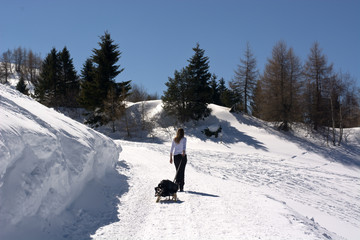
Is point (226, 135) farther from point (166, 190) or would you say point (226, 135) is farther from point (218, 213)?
point (218, 213)

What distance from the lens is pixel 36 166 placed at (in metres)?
4.48

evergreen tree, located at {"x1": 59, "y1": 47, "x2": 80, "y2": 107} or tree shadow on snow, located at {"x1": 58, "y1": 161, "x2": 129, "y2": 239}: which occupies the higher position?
evergreen tree, located at {"x1": 59, "y1": 47, "x2": 80, "y2": 107}

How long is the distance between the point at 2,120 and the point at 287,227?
17.8 ft

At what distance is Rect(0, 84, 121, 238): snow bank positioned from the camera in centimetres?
381

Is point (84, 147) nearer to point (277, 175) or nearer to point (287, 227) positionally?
point (287, 227)

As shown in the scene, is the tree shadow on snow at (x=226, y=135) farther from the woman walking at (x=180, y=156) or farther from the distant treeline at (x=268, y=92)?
the woman walking at (x=180, y=156)

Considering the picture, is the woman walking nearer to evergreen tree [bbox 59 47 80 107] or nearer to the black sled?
the black sled

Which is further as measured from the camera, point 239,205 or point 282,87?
point 282,87

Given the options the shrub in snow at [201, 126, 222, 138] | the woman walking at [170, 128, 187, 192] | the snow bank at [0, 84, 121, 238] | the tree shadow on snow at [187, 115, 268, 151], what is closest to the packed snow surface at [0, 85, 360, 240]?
the snow bank at [0, 84, 121, 238]

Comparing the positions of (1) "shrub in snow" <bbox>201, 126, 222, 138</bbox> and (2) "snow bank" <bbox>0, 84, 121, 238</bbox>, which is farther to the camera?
(1) "shrub in snow" <bbox>201, 126, 222, 138</bbox>

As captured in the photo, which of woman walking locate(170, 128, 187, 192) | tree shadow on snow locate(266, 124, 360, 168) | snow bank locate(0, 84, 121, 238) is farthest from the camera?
tree shadow on snow locate(266, 124, 360, 168)

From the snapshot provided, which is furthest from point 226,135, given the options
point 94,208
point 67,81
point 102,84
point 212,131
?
point 67,81

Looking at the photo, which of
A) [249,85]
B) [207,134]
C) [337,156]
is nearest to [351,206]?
[337,156]

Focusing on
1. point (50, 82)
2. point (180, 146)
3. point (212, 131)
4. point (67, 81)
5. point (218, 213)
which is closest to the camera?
point (218, 213)
